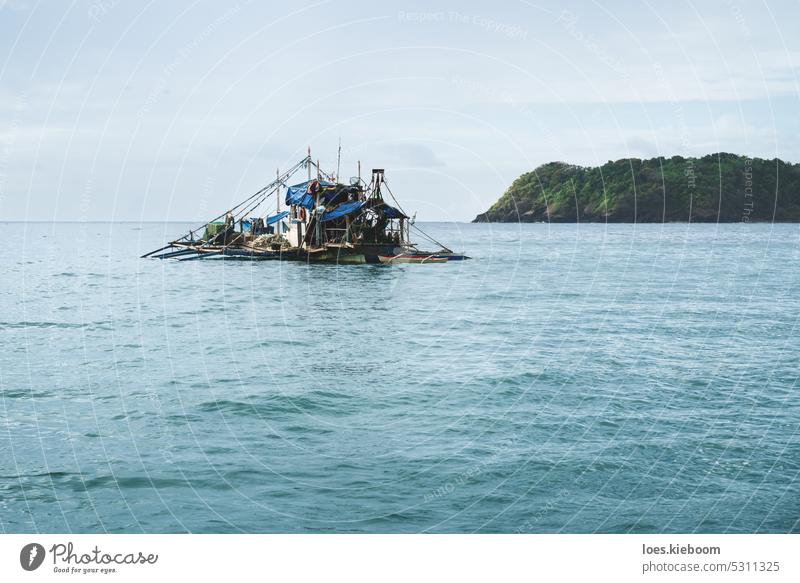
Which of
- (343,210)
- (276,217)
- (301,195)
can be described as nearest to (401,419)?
(343,210)

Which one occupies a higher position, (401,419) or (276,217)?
(276,217)

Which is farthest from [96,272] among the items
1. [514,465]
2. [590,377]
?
[514,465]

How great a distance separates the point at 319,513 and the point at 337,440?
4100 mm

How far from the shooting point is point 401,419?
18.3 metres

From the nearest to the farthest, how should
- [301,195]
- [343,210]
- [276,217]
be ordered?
[343,210], [301,195], [276,217]

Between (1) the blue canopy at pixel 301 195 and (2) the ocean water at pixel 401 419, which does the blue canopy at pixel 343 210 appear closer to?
(1) the blue canopy at pixel 301 195

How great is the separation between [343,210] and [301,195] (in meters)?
6.84

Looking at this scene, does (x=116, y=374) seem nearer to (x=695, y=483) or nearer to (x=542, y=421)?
(x=542, y=421)

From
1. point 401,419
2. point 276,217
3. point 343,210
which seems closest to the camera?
point 401,419

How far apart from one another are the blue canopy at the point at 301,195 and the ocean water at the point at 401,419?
3098 centimetres

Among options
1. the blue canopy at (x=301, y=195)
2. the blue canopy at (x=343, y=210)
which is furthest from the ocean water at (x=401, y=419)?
the blue canopy at (x=301, y=195)

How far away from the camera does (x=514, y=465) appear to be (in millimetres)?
15008

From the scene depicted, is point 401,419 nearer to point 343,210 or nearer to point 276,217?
point 343,210

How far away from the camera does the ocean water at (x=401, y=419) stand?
42.1 ft
